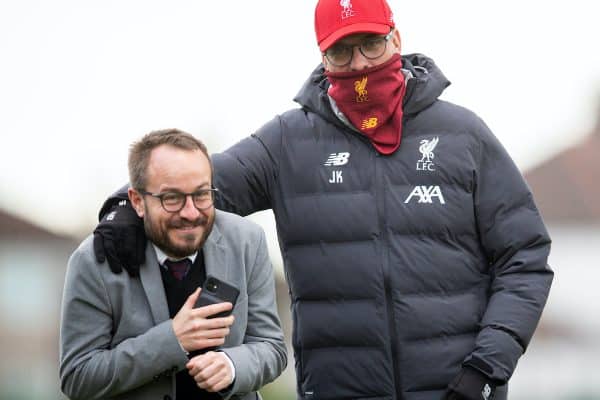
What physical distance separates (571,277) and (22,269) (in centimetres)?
822

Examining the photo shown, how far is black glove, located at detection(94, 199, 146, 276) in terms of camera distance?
423 cm

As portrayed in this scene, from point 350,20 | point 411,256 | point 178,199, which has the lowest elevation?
point 411,256

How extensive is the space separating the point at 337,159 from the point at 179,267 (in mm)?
741

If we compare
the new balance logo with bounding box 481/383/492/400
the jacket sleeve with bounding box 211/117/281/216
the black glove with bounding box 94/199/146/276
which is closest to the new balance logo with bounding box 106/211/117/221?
the black glove with bounding box 94/199/146/276

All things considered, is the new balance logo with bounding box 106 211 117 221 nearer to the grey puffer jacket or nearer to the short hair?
the short hair

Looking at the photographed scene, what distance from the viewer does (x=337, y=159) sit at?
15.6 ft

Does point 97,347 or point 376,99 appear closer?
point 97,347

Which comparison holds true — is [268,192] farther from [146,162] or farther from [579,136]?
[579,136]

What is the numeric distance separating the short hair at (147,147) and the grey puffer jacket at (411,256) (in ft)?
1.88

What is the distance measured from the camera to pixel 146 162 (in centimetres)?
423

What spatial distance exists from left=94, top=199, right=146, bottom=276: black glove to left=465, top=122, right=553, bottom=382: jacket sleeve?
3.61 feet

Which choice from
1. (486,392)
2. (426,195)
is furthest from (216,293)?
(486,392)

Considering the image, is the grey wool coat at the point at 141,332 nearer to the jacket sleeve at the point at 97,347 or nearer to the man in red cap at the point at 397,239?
the jacket sleeve at the point at 97,347

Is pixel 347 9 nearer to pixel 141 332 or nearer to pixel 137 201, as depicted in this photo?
pixel 137 201
